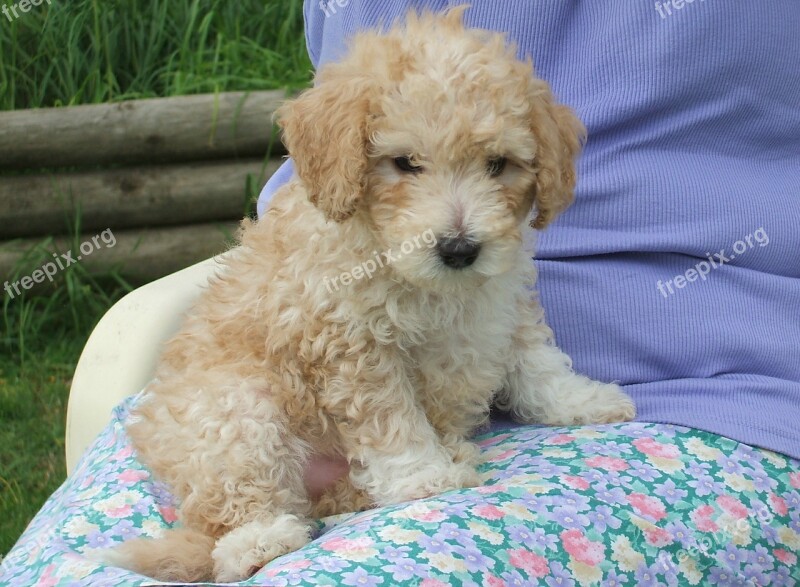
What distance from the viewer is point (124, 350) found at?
4125 millimetres

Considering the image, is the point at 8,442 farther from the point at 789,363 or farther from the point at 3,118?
the point at 789,363

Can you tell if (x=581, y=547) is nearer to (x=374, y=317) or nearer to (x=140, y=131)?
(x=374, y=317)

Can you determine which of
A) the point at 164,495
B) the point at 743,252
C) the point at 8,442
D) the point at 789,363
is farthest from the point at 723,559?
the point at 8,442

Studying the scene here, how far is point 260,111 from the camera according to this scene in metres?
6.87

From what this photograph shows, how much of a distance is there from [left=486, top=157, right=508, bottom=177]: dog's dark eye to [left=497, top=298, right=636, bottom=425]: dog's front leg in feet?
1.99

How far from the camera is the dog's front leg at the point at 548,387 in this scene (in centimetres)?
357

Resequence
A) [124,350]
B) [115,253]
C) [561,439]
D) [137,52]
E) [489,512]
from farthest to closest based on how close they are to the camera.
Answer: [137,52], [115,253], [124,350], [561,439], [489,512]

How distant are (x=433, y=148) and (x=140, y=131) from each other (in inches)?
160

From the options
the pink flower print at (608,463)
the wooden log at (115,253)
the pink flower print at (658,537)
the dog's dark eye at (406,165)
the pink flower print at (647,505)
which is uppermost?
the dog's dark eye at (406,165)

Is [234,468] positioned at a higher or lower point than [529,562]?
higher

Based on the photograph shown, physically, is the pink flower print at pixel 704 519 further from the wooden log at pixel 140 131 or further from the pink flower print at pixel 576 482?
the wooden log at pixel 140 131

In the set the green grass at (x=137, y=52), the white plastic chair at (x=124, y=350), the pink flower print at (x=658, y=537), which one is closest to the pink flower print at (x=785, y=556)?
the pink flower print at (x=658, y=537)

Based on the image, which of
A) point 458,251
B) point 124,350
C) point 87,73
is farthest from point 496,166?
point 87,73

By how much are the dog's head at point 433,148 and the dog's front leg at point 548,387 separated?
2.04 ft
